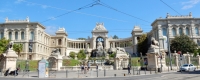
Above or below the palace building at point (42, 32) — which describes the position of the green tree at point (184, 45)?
below

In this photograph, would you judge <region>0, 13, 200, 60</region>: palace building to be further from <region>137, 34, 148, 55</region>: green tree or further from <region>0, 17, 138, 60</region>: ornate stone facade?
<region>137, 34, 148, 55</region>: green tree

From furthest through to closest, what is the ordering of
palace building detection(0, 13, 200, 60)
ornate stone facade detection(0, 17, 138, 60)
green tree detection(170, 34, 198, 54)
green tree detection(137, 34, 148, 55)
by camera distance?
green tree detection(137, 34, 148, 55) < ornate stone facade detection(0, 17, 138, 60) < palace building detection(0, 13, 200, 60) < green tree detection(170, 34, 198, 54)

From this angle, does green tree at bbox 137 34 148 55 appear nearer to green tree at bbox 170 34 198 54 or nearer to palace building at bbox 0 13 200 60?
palace building at bbox 0 13 200 60

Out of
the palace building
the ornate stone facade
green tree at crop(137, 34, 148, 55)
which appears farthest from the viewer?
green tree at crop(137, 34, 148, 55)

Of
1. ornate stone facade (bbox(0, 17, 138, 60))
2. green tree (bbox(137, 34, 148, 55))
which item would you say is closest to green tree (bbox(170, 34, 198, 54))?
green tree (bbox(137, 34, 148, 55))

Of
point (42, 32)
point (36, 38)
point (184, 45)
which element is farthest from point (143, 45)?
point (42, 32)

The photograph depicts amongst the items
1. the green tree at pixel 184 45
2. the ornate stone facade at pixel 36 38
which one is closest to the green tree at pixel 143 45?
the ornate stone facade at pixel 36 38

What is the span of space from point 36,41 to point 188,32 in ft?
190

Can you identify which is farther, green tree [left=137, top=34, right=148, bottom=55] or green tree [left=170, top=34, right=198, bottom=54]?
green tree [left=137, top=34, right=148, bottom=55]

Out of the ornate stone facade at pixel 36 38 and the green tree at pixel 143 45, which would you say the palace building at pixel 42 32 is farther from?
the green tree at pixel 143 45

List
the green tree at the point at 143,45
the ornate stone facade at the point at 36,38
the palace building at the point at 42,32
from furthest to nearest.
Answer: the green tree at the point at 143,45 → the ornate stone facade at the point at 36,38 → the palace building at the point at 42,32

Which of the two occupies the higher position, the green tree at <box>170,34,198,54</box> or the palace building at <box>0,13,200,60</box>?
the palace building at <box>0,13,200,60</box>

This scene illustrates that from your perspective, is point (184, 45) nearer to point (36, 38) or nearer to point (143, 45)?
point (143, 45)

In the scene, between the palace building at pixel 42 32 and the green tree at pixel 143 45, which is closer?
the palace building at pixel 42 32
